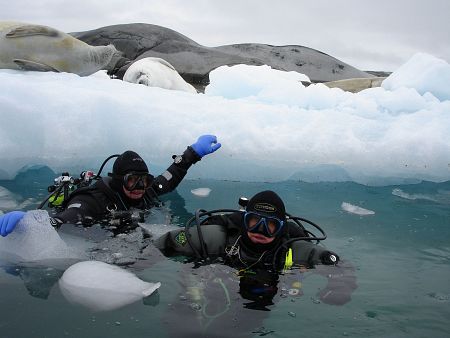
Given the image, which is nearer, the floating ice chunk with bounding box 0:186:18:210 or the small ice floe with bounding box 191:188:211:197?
the floating ice chunk with bounding box 0:186:18:210

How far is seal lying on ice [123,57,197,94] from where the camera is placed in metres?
10.2

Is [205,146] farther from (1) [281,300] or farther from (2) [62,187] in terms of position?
(1) [281,300]

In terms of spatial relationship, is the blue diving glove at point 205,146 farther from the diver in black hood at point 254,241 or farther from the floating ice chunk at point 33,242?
the floating ice chunk at point 33,242

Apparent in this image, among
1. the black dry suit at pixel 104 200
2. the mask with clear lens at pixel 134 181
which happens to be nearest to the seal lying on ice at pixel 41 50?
the black dry suit at pixel 104 200

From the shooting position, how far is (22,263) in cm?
335

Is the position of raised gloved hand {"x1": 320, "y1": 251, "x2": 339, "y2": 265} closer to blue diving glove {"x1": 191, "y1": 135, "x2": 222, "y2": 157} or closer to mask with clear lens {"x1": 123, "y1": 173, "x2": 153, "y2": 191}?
mask with clear lens {"x1": 123, "y1": 173, "x2": 153, "y2": 191}

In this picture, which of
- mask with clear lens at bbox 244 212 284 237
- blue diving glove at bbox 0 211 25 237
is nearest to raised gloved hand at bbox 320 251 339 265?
mask with clear lens at bbox 244 212 284 237

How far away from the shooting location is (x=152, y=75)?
10258mm

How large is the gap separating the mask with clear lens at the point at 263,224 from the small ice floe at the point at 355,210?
2114 millimetres

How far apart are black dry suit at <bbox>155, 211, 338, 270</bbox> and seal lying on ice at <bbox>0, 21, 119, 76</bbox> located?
17.0 ft

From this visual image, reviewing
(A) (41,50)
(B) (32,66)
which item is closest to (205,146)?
(B) (32,66)

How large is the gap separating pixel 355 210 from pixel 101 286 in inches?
127

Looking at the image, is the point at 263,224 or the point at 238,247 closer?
the point at 263,224

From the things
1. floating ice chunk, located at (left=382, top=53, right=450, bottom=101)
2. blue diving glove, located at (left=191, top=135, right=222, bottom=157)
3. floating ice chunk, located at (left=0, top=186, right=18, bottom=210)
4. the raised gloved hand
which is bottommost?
floating ice chunk, located at (left=0, top=186, right=18, bottom=210)
